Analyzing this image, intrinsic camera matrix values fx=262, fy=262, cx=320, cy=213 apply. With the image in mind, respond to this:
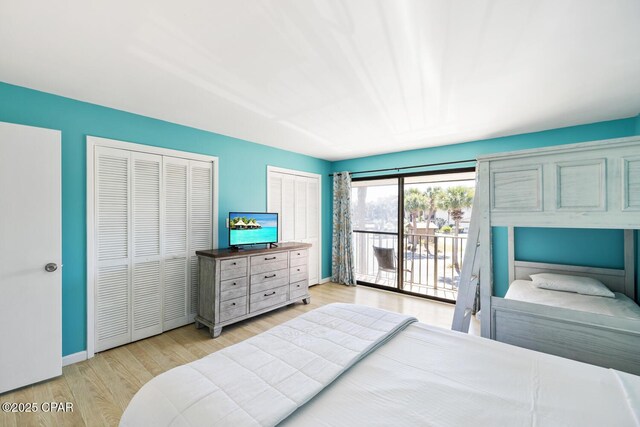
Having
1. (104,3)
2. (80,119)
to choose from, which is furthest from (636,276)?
(80,119)

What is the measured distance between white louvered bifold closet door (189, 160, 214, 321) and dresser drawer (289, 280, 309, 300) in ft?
4.31

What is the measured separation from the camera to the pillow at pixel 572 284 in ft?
8.73

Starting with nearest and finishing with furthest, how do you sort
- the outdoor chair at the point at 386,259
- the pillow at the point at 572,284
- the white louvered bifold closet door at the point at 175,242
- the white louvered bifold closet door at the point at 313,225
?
the pillow at the point at 572,284
the white louvered bifold closet door at the point at 175,242
the outdoor chair at the point at 386,259
the white louvered bifold closet door at the point at 313,225

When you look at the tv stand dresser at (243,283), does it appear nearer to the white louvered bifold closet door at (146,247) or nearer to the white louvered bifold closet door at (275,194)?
the white louvered bifold closet door at (146,247)

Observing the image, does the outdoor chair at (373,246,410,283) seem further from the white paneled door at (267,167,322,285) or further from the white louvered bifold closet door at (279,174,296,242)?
the white louvered bifold closet door at (279,174,296,242)

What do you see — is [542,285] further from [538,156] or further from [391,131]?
[391,131]

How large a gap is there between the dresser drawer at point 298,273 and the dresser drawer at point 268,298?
0.18 metres

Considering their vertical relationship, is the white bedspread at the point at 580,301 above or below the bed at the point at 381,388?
below

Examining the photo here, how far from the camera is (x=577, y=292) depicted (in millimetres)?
2754

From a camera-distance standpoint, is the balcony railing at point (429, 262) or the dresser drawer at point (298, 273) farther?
the balcony railing at point (429, 262)

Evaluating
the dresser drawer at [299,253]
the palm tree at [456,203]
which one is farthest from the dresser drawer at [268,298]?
the palm tree at [456,203]

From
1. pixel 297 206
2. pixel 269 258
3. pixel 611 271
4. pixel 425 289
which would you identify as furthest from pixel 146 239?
pixel 611 271

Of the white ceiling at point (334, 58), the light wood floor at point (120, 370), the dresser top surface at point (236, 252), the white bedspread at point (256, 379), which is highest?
the white ceiling at point (334, 58)

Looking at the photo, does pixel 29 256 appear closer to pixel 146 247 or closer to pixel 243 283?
pixel 146 247
